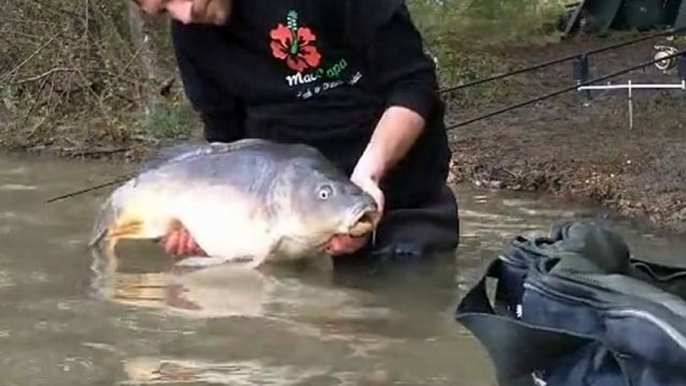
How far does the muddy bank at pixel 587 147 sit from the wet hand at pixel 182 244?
1.64m

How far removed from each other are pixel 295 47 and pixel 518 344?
2164 mm

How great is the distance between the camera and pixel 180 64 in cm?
467

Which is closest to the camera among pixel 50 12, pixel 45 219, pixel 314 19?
pixel 314 19

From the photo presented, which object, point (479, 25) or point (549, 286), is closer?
point (549, 286)

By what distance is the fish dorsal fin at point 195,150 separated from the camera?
4203 mm

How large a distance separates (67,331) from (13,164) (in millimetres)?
4253

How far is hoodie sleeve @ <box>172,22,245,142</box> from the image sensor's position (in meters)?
4.49

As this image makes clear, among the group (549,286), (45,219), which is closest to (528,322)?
(549,286)

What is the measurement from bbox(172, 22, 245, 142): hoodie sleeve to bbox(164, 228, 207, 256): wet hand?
507 mm

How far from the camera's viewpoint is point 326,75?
14.2 feet

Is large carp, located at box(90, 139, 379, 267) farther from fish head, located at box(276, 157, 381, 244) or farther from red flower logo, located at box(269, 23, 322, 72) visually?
red flower logo, located at box(269, 23, 322, 72)

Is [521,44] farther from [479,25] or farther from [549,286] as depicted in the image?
[549,286]

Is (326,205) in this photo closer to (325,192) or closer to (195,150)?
(325,192)

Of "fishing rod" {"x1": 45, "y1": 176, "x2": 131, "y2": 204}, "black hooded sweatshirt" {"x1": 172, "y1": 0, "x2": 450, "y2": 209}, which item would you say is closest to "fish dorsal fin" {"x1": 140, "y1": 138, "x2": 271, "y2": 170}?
"black hooded sweatshirt" {"x1": 172, "y1": 0, "x2": 450, "y2": 209}
